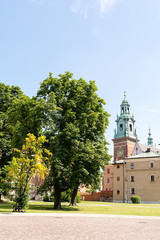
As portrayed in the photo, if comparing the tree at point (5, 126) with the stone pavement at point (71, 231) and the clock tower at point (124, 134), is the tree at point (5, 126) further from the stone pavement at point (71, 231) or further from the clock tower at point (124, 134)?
the clock tower at point (124, 134)

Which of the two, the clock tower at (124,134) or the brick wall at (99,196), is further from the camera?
the clock tower at (124,134)

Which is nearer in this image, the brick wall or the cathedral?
the cathedral

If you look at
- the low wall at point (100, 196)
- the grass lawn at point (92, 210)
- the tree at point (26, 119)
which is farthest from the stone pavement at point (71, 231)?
the low wall at point (100, 196)

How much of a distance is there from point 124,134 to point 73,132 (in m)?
75.7

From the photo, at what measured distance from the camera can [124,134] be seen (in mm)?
96125

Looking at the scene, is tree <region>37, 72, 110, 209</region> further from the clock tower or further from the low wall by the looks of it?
the clock tower

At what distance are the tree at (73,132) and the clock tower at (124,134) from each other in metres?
68.9

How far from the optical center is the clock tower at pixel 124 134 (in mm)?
94500

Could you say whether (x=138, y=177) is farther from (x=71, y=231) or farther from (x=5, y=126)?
(x=71, y=231)

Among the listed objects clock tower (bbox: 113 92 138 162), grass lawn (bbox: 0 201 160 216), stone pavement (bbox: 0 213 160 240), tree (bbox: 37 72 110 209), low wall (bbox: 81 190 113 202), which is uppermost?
clock tower (bbox: 113 92 138 162)

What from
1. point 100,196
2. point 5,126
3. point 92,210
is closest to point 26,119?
point 5,126

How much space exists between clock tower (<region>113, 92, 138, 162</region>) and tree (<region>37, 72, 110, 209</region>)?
6891cm

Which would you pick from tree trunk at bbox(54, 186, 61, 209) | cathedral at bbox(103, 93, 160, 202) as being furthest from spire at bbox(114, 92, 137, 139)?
tree trunk at bbox(54, 186, 61, 209)

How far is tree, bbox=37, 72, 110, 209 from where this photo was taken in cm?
2247
